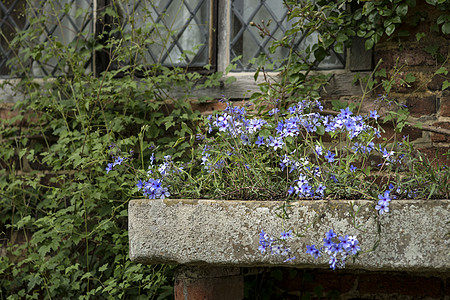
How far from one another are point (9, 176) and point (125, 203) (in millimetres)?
879

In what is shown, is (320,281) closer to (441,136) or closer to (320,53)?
(441,136)

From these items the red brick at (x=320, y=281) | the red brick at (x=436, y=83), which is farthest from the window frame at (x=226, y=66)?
the red brick at (x=320, y=281)

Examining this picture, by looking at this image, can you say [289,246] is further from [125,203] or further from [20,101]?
[20,101]

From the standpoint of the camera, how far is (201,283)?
222cm

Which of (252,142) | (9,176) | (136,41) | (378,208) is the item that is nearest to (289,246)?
(378,208)

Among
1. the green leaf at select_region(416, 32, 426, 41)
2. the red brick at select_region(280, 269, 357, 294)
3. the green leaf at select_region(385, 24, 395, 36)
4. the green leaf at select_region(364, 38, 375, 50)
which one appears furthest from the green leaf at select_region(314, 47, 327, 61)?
the red brick at select_region(280, 269, 357, 294)

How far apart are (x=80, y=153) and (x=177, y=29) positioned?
963mm

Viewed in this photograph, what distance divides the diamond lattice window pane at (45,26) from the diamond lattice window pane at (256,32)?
37.5 inches

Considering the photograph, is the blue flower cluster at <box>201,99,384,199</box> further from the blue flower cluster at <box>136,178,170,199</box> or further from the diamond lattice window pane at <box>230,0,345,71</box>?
the diamond lattice window pane at <box>230,0,345,71</box>

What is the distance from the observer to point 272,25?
10.5ft

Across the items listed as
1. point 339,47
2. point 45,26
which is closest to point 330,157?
point 339,47

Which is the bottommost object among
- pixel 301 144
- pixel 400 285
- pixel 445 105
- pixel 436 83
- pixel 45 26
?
pixel 400 285

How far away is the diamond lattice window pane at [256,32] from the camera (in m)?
3.16

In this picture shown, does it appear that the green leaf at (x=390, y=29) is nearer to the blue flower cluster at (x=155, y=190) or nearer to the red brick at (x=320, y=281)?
the red brick at (x=320, y=281)
